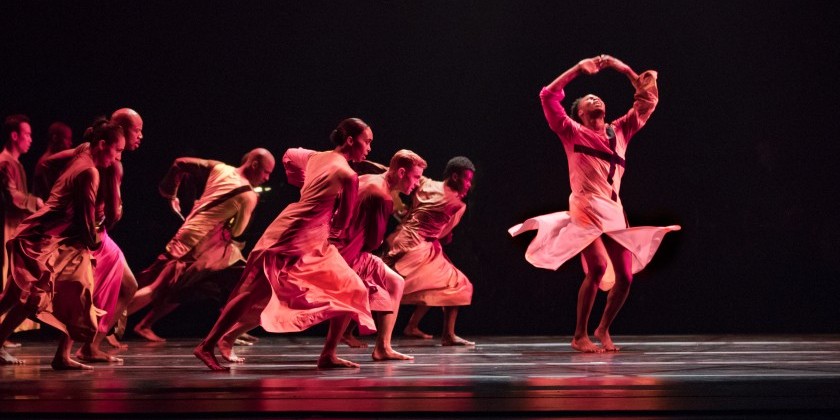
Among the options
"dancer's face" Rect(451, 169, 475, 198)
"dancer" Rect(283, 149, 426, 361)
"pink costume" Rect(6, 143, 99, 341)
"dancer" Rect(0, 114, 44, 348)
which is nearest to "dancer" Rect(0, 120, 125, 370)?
"pink costume" Rect(6, 143, 99, 341)

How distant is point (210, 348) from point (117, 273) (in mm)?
1251

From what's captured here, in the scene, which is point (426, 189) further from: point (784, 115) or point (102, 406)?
point (102, 406)

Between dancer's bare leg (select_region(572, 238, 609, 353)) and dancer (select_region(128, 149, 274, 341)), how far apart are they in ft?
9.17

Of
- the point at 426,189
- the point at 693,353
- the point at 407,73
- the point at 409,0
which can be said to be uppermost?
the point at 409,0

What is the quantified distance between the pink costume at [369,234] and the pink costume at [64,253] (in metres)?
1.09

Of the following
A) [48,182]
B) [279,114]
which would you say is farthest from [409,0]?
[48,182]

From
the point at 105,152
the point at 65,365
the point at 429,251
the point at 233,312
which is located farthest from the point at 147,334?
the point at 233,312

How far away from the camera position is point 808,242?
1020cm

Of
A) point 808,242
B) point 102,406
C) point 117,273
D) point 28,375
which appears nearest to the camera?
point 102,406

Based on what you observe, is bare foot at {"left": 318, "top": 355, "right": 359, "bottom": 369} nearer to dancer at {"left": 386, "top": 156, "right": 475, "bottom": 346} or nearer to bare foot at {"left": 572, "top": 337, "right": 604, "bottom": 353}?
bare foot at {"left": 572, "top": 337, "right": 604, "bottom": 353}

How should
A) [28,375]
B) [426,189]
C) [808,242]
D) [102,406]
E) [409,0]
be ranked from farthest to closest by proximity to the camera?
[409,0], [808,242], [426,189], [28,375], [102,406]

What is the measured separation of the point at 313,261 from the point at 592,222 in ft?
6.56

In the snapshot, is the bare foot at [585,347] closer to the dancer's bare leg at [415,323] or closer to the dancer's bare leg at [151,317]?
the dancer's bare leg at [415,323]

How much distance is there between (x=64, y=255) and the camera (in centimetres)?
609
